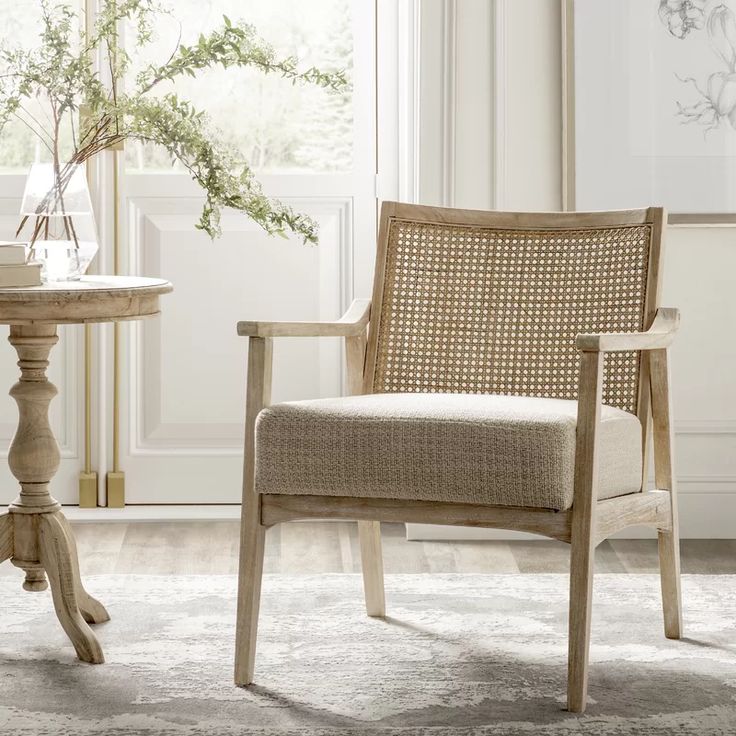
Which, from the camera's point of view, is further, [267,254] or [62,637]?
[267,254]

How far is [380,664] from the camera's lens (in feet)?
6.98

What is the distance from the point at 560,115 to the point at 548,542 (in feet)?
3.56

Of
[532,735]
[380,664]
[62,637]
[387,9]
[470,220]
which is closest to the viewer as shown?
[532,735]

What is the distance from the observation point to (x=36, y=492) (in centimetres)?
226

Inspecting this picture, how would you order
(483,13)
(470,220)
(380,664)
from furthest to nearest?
(483,13)
(470,220)
(380,664)

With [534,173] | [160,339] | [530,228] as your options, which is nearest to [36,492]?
[530,228]

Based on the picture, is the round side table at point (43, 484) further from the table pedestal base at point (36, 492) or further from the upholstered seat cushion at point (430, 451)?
the upholstered seat cushion at point (430, 451)

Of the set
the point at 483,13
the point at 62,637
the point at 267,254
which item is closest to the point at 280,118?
the point at 267,254

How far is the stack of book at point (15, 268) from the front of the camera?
6.88ft

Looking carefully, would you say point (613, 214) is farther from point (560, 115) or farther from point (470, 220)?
point (560, 115)

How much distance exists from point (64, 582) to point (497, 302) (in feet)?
3.21

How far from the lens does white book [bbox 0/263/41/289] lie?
6.88 feet

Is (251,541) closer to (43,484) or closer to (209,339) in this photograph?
(43,484)

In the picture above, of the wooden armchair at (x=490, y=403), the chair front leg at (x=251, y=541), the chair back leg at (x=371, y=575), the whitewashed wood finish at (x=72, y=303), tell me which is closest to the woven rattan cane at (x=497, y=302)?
the wooden armchair at (x=490, y=403)
